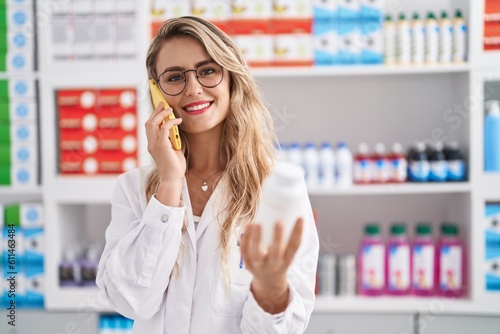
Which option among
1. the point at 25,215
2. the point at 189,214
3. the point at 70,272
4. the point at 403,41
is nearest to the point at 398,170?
the point at 403,41

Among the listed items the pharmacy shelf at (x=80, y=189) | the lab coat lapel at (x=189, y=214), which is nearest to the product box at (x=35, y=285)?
the pharmacy shelf at (x=80, y=189)

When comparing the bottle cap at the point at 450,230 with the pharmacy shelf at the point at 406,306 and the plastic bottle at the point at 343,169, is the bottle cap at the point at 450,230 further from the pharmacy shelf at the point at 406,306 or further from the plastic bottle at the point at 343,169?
the plastic bottle at the point at 343,169

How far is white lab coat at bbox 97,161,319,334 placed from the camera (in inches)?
49.8

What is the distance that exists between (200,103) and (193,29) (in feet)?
0.63

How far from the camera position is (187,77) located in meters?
1.34

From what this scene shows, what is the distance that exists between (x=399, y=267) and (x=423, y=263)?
12 centimetres

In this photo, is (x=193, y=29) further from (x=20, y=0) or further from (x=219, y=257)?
(x=20, y=0)

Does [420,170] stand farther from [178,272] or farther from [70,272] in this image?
[70,272]

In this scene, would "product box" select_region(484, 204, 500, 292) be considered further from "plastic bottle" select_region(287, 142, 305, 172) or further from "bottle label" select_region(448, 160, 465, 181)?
"plastic bottle" select_region(287, 142, 305, 172)

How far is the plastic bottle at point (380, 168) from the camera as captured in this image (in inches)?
103

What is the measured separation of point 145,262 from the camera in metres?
1.26

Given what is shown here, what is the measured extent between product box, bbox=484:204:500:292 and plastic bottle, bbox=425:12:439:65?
80 cm

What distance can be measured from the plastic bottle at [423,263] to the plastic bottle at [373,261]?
16 cm

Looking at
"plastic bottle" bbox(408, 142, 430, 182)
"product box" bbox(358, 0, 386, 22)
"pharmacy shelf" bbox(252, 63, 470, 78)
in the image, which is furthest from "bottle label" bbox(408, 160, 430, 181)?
"product box" bbox(358, 0, 386, 22)
